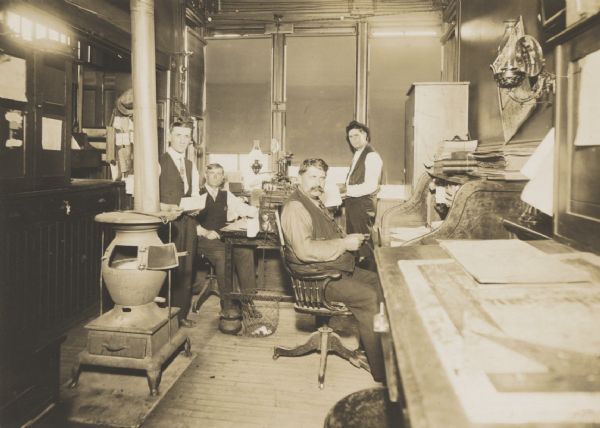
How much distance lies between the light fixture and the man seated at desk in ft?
8.12

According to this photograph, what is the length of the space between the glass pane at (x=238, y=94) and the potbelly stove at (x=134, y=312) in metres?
4.10

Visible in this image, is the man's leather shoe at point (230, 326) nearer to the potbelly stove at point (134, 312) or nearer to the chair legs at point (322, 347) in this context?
the chair legs at point (322, 347)

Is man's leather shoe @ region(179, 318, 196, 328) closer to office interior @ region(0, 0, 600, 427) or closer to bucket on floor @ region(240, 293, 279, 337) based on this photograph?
office interior @ region(0, 0, 600, 427)

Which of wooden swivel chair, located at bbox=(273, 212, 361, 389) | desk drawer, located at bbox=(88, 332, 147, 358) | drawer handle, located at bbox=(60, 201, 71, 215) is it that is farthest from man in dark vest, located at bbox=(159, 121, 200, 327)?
wooden swivel chair, located at bbox=(273, 212, 361, 389)

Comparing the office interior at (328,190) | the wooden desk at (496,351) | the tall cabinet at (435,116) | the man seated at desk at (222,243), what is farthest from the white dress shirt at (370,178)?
the wooden desk at (496,351)

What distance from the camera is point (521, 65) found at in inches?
94.9

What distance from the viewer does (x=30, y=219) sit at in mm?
3400

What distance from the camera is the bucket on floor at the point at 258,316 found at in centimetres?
407

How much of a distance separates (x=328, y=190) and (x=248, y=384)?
2957 millimetres

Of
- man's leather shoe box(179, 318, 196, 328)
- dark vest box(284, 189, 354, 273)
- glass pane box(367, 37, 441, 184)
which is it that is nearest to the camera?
dark vest box(284, 189, 354, 273)

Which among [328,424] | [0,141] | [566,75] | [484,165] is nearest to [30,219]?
[0,141]

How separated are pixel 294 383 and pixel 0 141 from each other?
268 centimetres

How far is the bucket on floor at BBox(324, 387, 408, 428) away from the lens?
2059 millimetres

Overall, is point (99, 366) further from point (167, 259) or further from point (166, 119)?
point (166, 119)
